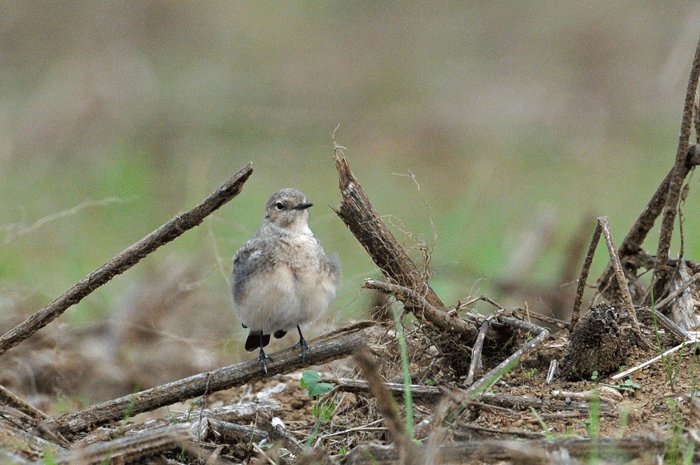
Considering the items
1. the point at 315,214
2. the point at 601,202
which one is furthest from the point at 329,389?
the point at 601,202

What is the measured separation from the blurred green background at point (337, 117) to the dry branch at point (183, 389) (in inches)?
167

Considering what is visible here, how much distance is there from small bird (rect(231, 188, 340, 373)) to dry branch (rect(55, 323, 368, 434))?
2.26 ft

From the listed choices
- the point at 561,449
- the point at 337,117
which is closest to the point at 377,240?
the point at 561,449

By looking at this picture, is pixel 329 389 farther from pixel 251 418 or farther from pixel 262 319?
pixel 262 319

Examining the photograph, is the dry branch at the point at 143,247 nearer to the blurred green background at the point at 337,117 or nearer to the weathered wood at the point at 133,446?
the weathered wood at the point at 133,446

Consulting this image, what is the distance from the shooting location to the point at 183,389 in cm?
455

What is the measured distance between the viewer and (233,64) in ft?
52.7

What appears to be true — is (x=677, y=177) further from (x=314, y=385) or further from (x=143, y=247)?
(x=143, y=247)

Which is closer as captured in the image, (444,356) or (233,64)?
(444,356)

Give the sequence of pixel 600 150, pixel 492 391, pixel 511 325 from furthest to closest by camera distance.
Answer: pixel 600 150
pixel 511 325
pixel 492 391

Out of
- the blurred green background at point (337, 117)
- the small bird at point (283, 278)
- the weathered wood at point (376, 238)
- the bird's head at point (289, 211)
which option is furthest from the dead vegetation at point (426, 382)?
the blurred green background at point (337, 117)

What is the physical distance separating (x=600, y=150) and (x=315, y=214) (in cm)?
496

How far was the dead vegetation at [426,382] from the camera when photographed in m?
3.79

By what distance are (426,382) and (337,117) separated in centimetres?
1122
